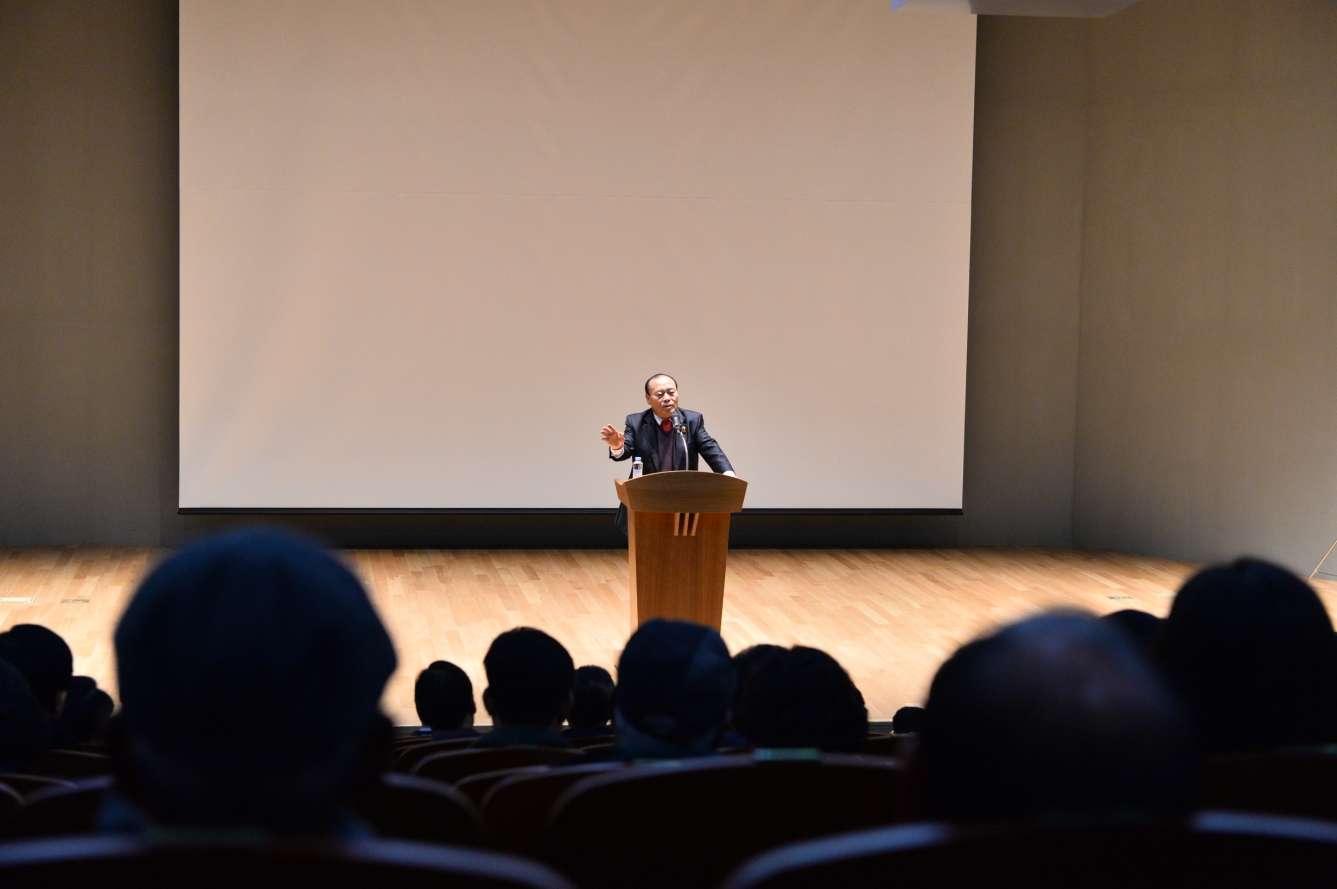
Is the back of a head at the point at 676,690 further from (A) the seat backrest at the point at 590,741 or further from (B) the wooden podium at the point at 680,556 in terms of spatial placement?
(B) the wooden podium at the point at 680,556

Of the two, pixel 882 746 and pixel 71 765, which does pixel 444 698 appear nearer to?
pixel 71 765

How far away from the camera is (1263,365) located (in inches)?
340

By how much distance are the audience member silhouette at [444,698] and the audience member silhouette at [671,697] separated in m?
1.22

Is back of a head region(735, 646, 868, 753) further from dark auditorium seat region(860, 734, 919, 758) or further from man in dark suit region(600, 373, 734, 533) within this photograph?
man in dark suit region(600, 373, 734, 533)

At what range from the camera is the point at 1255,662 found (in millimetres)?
1644

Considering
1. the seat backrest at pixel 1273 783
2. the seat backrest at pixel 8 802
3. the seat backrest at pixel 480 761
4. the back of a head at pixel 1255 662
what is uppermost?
the back of a head at pixel 1255 662

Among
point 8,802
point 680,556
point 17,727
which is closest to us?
point 8,802

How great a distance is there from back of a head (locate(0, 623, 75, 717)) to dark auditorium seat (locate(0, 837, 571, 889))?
2.19 m

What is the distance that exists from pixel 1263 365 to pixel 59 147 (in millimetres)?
8425

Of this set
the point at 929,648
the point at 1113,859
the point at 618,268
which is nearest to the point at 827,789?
the point at 1113,859

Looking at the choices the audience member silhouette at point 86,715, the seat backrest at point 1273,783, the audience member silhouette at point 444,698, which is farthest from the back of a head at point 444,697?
the seat backrest at point 1273,783

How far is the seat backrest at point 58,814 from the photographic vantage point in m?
1.40

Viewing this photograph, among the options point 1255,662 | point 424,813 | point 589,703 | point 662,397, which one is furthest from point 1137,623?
point 662,397

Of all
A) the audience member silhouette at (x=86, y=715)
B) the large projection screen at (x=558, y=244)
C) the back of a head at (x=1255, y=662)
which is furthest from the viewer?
the large projection screen at (x=558, y=244)
